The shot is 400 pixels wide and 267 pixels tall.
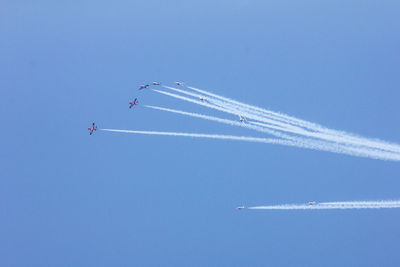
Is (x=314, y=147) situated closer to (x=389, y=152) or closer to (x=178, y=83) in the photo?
(x=389, y=152)

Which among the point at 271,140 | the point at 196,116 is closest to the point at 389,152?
the point at 271,140

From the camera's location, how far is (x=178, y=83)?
1055 inches

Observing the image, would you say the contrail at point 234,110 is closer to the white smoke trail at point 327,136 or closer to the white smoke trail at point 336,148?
the white smoke trail at point 327,136

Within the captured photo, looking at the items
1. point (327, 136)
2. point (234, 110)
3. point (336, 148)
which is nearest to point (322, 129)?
point (327, 136)

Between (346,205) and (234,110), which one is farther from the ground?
(234,110)

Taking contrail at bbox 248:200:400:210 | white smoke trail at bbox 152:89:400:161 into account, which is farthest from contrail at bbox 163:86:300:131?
contrail at bbox 248:200:400:210

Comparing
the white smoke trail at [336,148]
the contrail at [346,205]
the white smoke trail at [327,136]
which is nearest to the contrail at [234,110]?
the white smoke trail at [327,136]

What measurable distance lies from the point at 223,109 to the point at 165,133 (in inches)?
170

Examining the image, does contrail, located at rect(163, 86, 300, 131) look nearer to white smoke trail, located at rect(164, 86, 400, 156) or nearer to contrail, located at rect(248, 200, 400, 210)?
white smoke trail, located at rect(164, 86, 400, 156)

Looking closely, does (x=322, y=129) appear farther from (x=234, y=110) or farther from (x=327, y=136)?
(x=234, y=110)

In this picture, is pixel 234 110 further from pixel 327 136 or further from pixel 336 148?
pixel 336 148

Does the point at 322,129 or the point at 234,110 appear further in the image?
the point at 234,110

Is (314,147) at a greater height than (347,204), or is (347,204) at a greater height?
(314,147)

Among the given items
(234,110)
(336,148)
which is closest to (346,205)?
(336,148)
